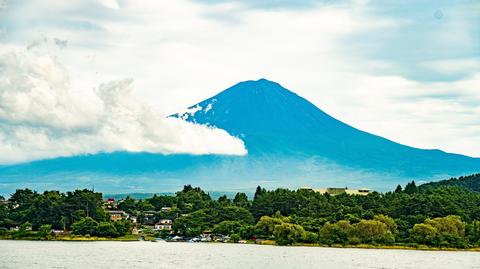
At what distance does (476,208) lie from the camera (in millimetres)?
80312

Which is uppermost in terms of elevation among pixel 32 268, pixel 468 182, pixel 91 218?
pixel 468 182

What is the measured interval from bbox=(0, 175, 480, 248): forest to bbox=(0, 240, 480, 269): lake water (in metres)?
4.01

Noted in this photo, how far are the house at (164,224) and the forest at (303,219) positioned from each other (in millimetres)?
1125

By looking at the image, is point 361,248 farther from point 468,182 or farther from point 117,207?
point 468,182

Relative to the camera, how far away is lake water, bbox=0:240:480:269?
47.4 metres

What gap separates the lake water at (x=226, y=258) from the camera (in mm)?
47438

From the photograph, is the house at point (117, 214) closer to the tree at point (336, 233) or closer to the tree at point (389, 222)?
the tree at point (336, 233)

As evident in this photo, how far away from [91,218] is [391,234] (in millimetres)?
29574

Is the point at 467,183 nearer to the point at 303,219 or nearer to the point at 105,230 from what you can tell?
the point at 303,219

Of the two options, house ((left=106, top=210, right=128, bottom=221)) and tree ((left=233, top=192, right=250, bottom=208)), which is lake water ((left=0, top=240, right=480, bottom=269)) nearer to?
tree ((left=233, top=192, right=250, bottom=208))

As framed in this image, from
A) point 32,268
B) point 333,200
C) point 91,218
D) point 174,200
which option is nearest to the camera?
point 32,268

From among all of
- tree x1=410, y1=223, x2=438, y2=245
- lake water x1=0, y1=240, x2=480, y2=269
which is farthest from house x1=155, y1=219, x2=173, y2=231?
tree x1=410, y1=223, x2=438, y2=245

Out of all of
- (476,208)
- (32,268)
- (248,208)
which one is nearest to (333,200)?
(248,208)

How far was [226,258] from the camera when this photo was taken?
53844 mm
